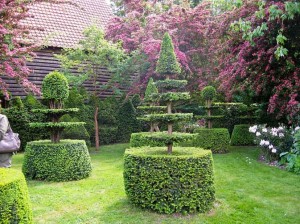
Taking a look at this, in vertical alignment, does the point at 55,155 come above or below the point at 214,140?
above

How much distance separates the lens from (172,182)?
4922 mm

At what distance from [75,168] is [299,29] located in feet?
21.7

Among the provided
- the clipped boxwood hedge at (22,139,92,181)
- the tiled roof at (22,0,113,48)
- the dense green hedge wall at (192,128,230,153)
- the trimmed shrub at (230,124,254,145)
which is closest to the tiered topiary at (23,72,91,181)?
the clipped boxwood hedge at (22,139,92,181)

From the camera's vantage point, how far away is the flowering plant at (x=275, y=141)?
8797 mm

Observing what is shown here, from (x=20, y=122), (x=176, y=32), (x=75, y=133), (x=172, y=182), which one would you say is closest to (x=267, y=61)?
(x=176, y=32)

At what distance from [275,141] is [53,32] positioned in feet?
34.5

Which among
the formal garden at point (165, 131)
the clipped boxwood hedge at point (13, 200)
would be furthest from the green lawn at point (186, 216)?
the clipped boxwood hedge at point (13, 200)

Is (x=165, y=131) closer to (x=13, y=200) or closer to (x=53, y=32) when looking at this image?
(x=13, y=200)

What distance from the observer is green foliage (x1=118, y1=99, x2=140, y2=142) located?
14992 millimetres

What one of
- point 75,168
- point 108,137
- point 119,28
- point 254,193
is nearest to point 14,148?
point 75,168

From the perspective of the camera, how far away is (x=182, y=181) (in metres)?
4.91

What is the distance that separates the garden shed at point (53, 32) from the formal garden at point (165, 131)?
37.7 inches

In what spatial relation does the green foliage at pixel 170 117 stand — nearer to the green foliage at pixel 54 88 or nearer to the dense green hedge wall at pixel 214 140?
the green foliage at pixel 54 88

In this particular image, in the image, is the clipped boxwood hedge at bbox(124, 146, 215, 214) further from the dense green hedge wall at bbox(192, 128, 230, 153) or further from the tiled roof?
the tiled roof
